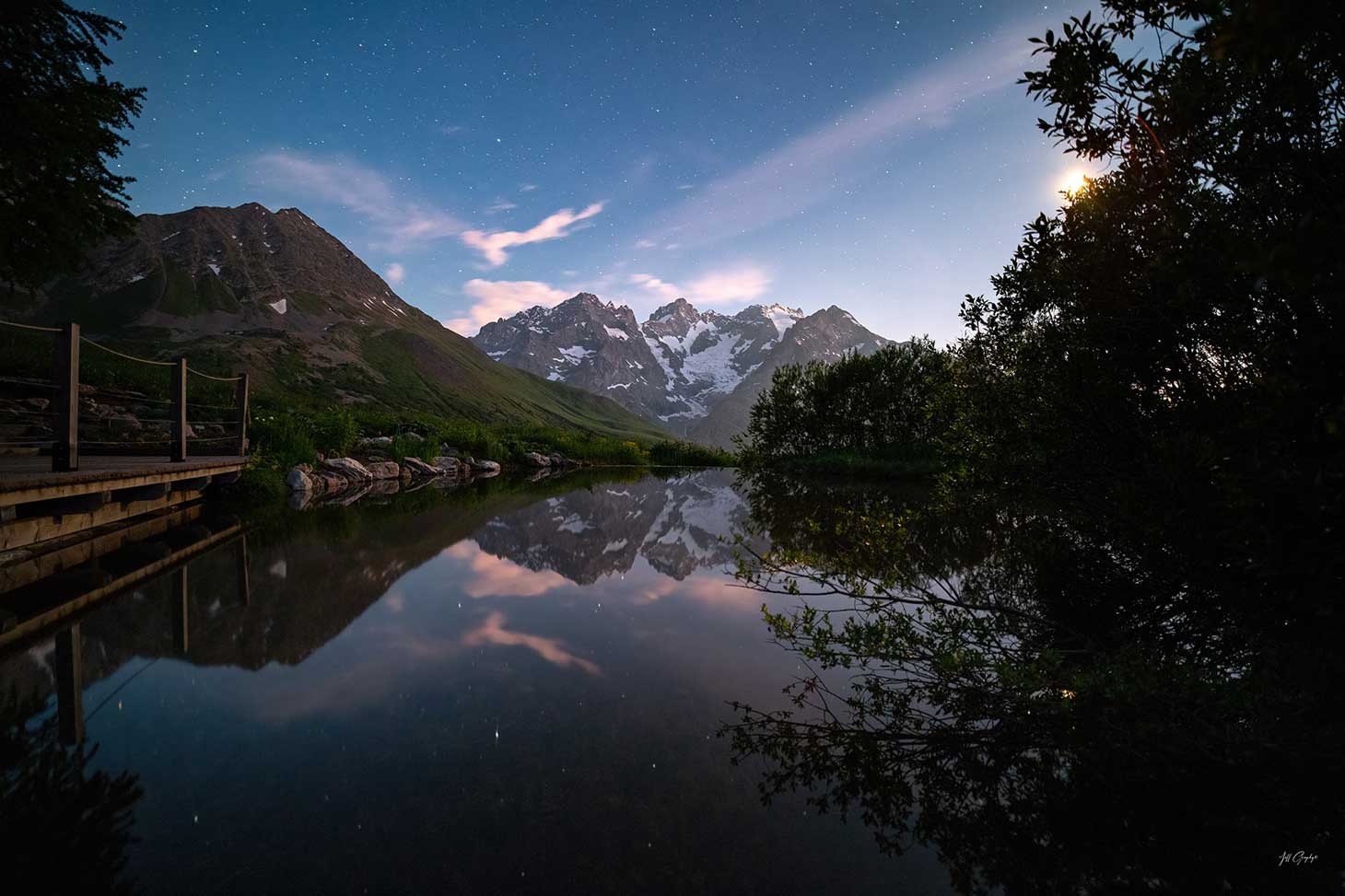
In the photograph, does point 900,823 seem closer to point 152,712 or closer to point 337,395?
point 152,712

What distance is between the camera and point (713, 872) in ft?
10.4

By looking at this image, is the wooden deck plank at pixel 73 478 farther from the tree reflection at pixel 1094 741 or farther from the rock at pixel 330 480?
the tree reflection at pixel 1094 741

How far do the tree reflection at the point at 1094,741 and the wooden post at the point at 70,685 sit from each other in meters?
5.42

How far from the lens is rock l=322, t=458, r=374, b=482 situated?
2514cm

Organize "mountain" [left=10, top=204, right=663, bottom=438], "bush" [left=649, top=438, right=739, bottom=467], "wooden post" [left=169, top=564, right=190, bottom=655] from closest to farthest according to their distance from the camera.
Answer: "wooden post" [left=169, top=564, right=190, bottom=655] → "bush" [left=649, top=438, right=739, bottom=467] → "mountain" [left=10, top=204, right=663, bottom=438]

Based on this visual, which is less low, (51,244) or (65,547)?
(51,244)

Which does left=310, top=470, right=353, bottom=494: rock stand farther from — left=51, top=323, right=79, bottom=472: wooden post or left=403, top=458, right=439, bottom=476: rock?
left=51, top=323, right=79, bottom=472: wooden post

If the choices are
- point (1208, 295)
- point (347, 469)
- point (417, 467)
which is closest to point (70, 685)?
point (1208, 295)

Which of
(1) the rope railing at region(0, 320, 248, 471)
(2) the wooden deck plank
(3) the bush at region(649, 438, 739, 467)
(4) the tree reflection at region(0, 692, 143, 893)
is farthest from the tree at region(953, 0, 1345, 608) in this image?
(3) the bush at region(649, 438, 739, 467)

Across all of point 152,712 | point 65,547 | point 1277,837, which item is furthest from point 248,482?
point 1277,837

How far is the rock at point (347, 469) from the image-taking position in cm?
→ 2514

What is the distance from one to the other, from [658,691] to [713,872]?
2.47 m

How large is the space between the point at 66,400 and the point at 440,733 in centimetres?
985

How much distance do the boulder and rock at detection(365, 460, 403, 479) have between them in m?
5.06
